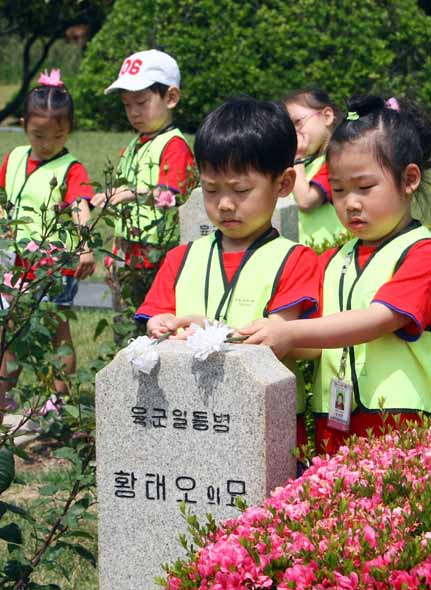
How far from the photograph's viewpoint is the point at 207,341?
2.92 meters

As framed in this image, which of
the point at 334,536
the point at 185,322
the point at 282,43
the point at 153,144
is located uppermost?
the point at 282,43

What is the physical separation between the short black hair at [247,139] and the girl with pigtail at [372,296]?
144 mm

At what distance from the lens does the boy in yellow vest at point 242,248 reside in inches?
130

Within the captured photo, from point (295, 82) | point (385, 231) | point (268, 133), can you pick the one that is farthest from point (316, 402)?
point (295, 82)

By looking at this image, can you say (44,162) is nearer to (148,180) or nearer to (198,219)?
(148,180)

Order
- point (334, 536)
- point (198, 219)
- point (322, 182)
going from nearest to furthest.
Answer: point (334, 536) → point (322, 182) → point (198, 219)

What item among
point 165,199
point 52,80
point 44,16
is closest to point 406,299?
point 165,199

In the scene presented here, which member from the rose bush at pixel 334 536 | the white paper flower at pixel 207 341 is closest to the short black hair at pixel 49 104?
the white paper flower at pixel 207 341

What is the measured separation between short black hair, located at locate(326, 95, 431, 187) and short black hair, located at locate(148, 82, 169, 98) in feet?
8.85

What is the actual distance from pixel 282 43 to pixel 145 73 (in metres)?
11.7

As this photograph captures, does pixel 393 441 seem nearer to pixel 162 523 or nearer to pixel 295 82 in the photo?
pixel 162 523

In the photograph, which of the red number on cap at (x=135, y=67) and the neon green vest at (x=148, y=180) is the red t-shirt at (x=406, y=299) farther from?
the red number on cap at (x=135, y=67)

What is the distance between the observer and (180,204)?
243 inches

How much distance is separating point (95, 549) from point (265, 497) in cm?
180
